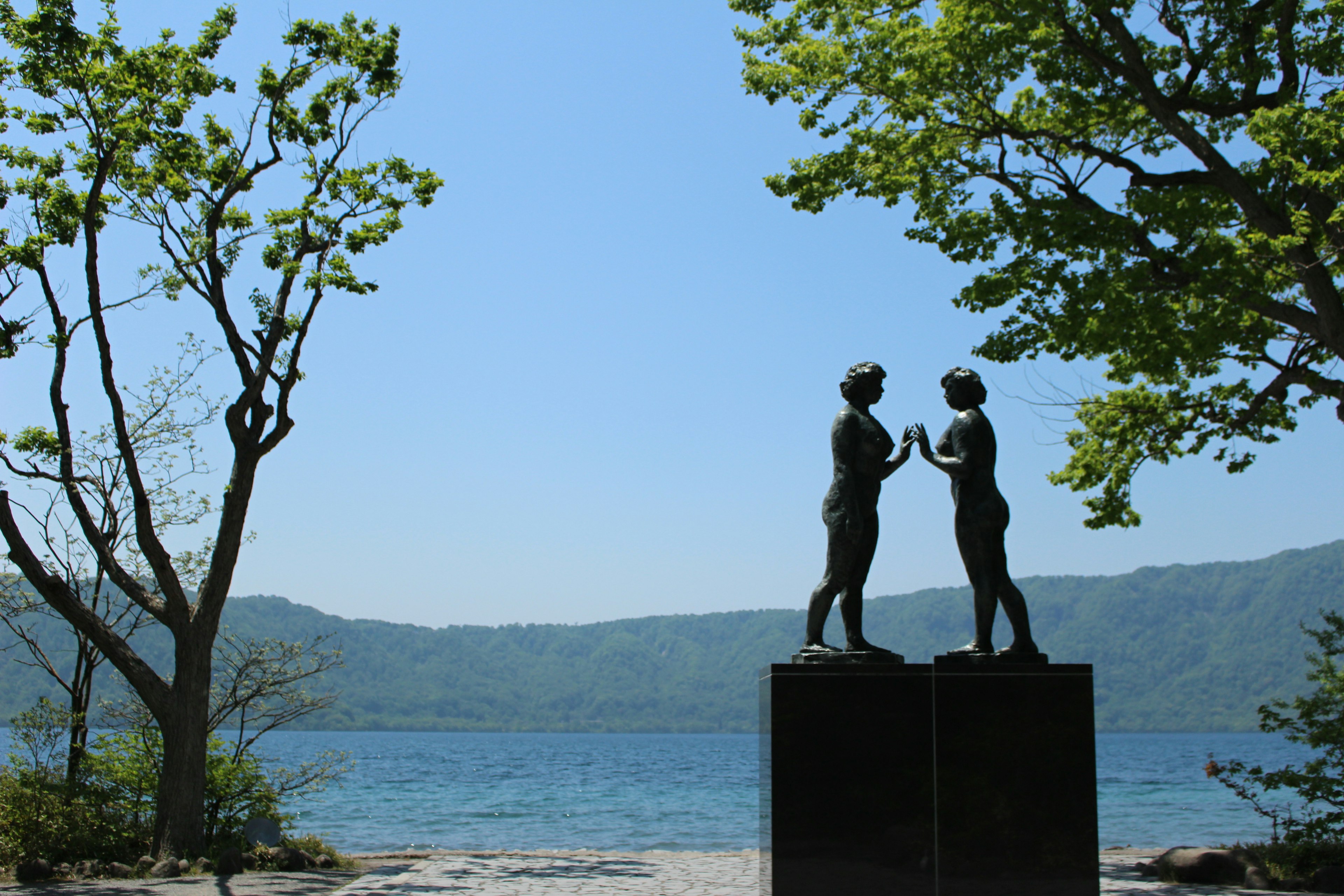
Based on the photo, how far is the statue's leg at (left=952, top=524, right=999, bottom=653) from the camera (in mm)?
7941

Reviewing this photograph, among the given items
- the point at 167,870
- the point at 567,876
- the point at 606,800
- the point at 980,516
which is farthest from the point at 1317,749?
the point at 606,800

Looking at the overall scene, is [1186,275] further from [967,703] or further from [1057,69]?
[967,703]

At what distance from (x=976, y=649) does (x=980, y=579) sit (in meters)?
0.53

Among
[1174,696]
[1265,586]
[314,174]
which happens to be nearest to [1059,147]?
[314,174]

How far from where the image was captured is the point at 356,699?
127m

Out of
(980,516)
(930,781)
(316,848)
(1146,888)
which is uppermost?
(980,516)

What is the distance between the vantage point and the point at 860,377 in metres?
8.51

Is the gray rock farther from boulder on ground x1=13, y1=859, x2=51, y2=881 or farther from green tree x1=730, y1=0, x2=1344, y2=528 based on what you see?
boulder on ground x1=13, y1=859, x2=51, y2=881

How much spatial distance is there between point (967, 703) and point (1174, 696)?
5540 inches

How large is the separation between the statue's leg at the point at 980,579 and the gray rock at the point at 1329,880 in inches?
200

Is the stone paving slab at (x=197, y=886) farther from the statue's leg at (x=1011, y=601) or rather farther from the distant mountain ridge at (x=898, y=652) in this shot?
the distant mountain ridge at (x=898, y=652)

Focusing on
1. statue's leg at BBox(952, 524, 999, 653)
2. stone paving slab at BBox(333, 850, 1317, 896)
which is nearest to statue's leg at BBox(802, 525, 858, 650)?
statue's leg at BBox(952, 524, 999, 653)

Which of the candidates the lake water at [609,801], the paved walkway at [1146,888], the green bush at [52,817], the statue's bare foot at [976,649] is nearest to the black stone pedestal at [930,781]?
the statue's bare foot at [976,649]

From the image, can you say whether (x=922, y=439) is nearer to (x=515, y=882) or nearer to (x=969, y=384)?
(x=969, y=384)
